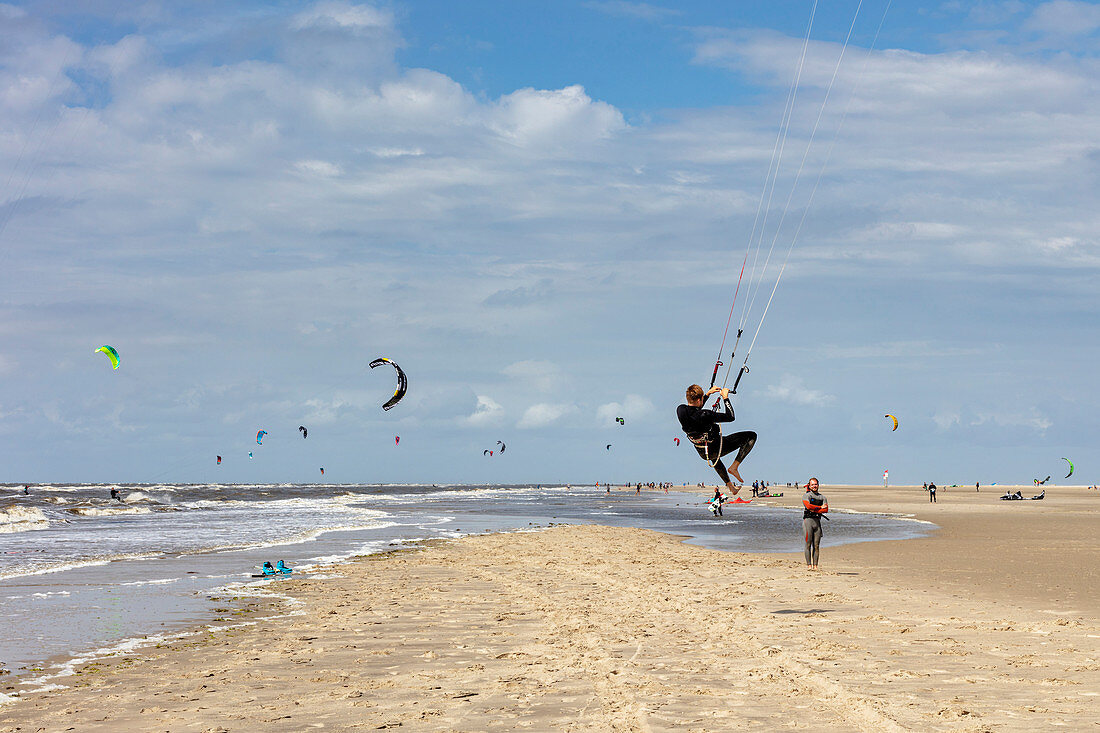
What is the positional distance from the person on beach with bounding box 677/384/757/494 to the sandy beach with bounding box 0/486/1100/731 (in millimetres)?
2561

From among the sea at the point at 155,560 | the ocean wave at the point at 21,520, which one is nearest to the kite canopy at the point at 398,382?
the sea at the point at 155,560

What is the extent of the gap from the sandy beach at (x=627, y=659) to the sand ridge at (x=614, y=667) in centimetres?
4

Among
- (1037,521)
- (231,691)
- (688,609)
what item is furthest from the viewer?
(1037,521)

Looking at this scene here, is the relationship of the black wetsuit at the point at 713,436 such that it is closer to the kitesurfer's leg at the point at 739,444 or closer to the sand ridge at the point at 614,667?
the kitesurfer's leg at the point at 739,444

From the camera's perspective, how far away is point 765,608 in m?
16.1

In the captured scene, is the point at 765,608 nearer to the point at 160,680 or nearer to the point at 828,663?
the point at 828,663

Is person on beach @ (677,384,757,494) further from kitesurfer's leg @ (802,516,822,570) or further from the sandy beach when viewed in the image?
kitesurfer's leg @ (802,516,822,570)

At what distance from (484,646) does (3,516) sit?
51172 millimetres

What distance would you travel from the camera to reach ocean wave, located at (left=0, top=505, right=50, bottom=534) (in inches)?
1769

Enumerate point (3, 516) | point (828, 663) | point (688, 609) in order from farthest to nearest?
point (3, 516)
point (688, 609)
point (828, 663)

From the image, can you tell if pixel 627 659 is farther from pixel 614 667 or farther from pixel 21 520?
pixel 21 520

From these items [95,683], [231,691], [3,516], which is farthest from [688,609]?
[3,516]

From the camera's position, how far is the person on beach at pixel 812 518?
21484 mm

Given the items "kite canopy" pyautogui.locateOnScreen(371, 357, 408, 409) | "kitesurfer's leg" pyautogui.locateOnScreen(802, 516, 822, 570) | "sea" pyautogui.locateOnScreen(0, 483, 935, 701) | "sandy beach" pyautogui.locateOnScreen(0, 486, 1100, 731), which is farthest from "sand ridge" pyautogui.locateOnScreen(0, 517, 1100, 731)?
"kite canopy" pyautogui.locateOnScreen(371, 357, 408, 409)
